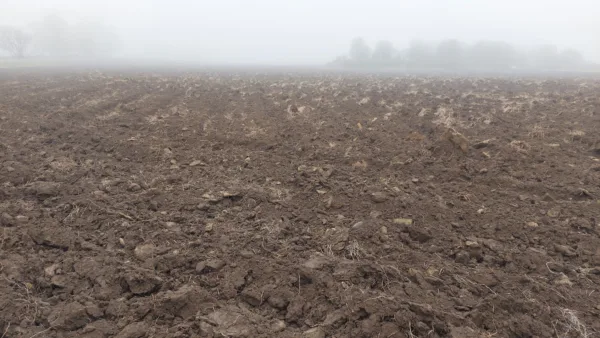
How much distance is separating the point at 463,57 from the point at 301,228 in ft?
235

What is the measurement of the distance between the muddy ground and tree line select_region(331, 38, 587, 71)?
59.6 m

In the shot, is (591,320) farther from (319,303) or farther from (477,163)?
(477,163)


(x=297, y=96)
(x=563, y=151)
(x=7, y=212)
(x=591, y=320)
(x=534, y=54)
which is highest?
(x=534, y=54)

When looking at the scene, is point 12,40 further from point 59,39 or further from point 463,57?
point 463,57

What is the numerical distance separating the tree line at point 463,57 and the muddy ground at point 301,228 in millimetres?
59589

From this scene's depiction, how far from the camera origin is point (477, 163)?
6629mm

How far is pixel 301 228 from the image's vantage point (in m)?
4.74

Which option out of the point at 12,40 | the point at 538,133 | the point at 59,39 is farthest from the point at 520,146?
the point at 59,39

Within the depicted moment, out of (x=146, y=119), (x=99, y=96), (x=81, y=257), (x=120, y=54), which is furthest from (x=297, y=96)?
(x=120, y=54)

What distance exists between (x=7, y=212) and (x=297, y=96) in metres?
9.71

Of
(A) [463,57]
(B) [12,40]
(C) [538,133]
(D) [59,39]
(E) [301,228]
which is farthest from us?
(D) [59,39]

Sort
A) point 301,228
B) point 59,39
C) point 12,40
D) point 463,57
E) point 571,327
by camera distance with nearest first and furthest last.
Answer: point 571,327, point 301,228, point 463,57, point 12,40, point 59,39

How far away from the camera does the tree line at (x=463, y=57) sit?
64.4 meters

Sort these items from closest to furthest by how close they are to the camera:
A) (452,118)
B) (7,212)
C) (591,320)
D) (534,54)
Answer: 1. (591,320)
2. (7,212)
3. (452,118)
4. (534,54)
